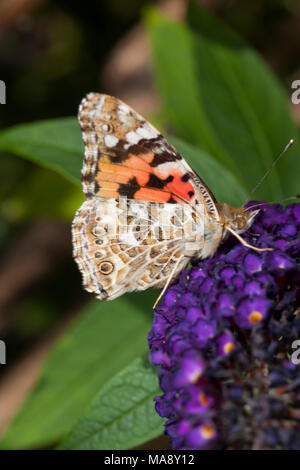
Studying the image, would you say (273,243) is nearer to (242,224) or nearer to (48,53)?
(242,224)

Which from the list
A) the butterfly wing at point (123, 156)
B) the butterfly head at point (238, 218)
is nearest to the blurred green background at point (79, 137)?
the butterfly wing at point (123, 156)

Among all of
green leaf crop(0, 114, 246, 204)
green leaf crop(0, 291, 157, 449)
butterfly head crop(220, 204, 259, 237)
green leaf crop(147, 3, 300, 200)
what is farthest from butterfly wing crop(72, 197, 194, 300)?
green leaf crop(147, 3, 300, 200)

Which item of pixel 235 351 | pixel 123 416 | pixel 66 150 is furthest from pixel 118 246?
pixel 235 351

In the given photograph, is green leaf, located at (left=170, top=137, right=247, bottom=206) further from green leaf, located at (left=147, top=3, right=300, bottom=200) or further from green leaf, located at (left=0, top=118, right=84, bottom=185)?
green leaf, located at (left=0, top=118, right=84, bottom=185)

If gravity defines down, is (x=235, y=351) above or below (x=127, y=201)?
below

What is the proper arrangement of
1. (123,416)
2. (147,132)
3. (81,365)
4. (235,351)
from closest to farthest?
(235,351) → (123,416) → (147,132) → (81,365)

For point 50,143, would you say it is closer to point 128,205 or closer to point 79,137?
point 79,137

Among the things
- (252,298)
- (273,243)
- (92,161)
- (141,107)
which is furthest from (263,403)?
(141,107)
